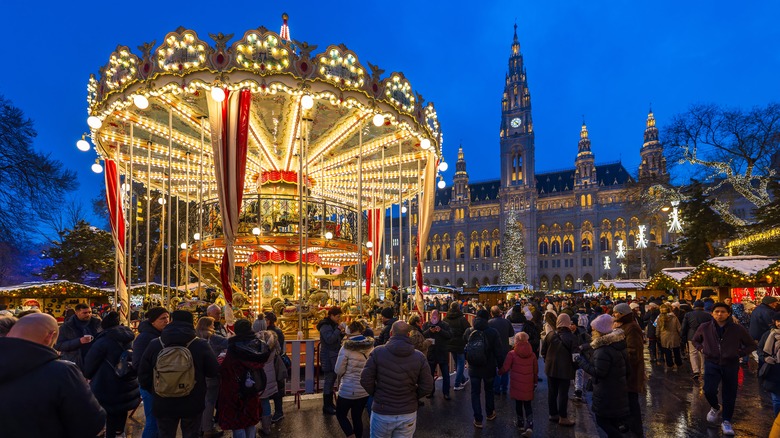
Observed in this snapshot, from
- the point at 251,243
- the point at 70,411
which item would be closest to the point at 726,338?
the point at 70,411

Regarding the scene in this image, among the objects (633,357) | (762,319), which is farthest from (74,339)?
(762,319)

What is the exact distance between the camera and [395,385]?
4.72 m

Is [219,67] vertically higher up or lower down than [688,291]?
higher up

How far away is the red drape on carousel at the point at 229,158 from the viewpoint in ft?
32.6

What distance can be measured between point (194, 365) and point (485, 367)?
4.14 m

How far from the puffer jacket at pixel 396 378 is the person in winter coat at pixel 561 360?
9.98 ft

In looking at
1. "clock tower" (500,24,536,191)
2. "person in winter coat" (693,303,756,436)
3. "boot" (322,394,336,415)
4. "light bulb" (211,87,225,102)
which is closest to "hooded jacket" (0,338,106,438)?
"boot" (322,394,336,415)

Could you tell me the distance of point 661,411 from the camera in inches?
327

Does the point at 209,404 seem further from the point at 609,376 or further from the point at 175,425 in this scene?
the point at 609,376

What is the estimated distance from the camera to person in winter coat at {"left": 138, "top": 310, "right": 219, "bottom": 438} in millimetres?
4676

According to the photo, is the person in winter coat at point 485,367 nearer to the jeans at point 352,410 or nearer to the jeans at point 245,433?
the jeans at point 352,410

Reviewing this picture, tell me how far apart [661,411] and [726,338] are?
197cm

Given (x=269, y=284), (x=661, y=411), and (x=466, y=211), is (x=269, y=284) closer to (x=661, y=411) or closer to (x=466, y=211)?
(x=661, y=411)

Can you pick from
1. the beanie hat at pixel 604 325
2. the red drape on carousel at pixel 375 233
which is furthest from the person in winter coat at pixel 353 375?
the red drape on carousel at pixel 375 233
